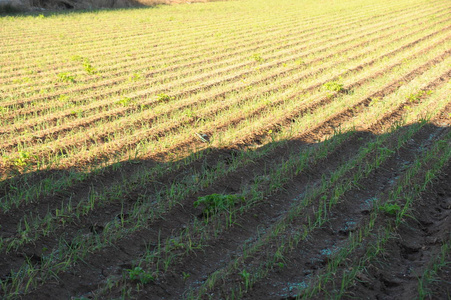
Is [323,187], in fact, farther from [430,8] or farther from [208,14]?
[430,8]

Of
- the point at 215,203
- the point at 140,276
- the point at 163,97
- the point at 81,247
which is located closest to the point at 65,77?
the point at 163,97

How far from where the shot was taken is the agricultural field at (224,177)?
A: 3.65 metres

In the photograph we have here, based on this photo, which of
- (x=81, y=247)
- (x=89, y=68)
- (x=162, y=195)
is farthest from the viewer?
(x=89, y=68)

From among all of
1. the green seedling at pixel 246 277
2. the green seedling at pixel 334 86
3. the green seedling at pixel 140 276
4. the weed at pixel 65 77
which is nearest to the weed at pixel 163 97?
the weed at pixel 65 77

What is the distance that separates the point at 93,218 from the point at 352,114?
201 inches

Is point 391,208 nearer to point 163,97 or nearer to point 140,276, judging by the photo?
point 140,276

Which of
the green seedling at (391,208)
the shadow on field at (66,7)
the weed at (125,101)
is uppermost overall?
the shadow on field at (66,7)

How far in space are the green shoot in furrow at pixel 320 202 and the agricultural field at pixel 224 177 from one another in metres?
0.02

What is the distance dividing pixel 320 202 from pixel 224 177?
4.03 ft

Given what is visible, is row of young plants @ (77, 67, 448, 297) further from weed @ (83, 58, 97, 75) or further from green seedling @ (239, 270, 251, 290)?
weed @ (83, 58, 97, 75)

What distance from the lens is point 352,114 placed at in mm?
7977

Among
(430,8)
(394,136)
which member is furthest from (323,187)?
(430,8)

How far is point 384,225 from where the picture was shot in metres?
4.36

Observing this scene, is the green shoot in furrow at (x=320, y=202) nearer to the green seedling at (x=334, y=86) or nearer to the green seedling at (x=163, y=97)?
the green seedling at (x=334, y=86)
